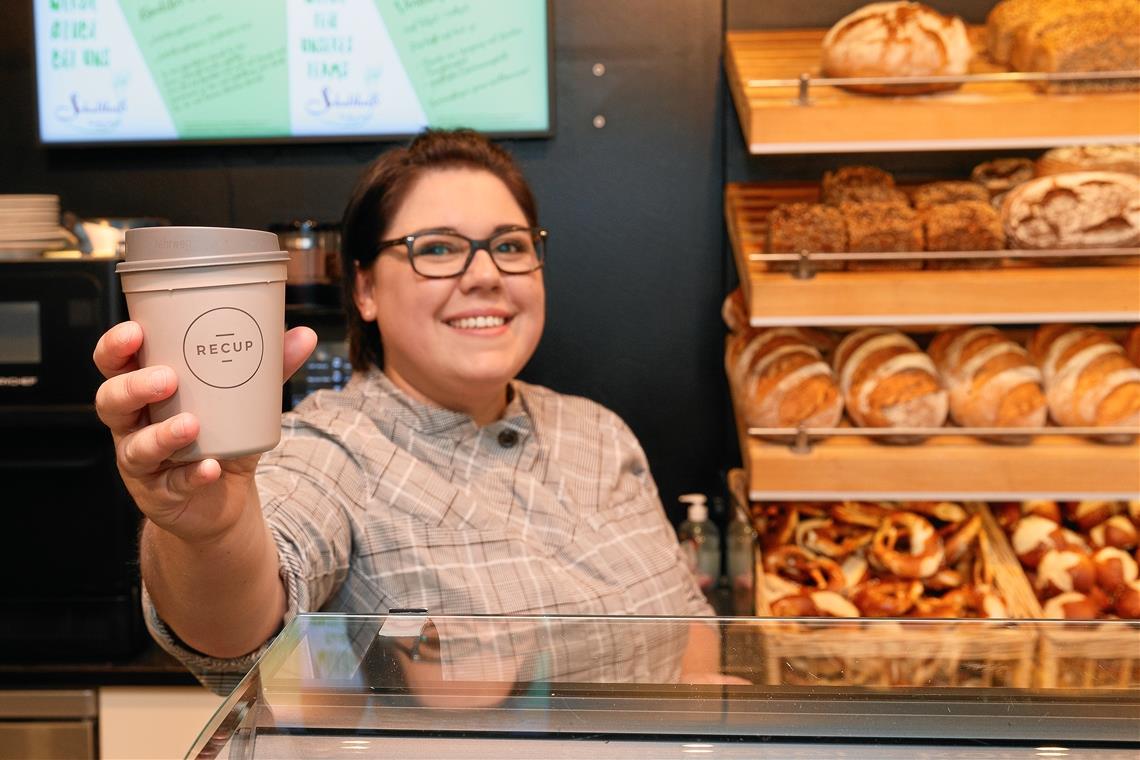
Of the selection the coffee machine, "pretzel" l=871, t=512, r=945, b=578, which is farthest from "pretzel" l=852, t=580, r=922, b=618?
the coffee machine

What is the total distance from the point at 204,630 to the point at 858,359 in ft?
4.20

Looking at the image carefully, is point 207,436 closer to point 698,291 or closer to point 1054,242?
point 1054,242

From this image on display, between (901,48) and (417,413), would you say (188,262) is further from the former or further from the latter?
(901,48)

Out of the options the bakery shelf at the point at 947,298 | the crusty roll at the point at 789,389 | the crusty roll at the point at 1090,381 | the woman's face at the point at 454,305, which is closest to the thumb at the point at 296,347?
the woman's face at the point at 454,305

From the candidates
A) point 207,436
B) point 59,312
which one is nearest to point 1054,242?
point 207,436

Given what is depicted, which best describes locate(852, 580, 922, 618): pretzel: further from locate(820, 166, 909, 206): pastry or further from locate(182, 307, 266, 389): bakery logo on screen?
locate(182, 307, 266, 389): bakery logo on screen

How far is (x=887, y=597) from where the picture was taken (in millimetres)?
1923

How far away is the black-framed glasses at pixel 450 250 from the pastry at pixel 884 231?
585 millimetres

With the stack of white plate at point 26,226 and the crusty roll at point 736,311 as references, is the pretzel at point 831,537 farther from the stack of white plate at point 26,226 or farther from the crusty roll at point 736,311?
the stack of white plate at point 26,226

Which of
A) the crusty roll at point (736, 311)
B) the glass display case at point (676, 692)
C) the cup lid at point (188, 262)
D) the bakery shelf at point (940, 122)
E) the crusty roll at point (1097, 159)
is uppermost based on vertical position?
the bakery shelf at point (940, 122)

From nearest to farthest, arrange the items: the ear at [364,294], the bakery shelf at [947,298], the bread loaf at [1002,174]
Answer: the ear at [364,294], the bakery shelf at [947,298], the bread loaf at [1002,174]

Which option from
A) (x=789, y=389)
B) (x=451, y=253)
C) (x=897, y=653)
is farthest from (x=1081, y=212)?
(x=897, y=653)

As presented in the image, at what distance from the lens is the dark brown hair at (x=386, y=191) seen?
5.23 ft

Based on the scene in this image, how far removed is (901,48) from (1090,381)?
26.0 inches
